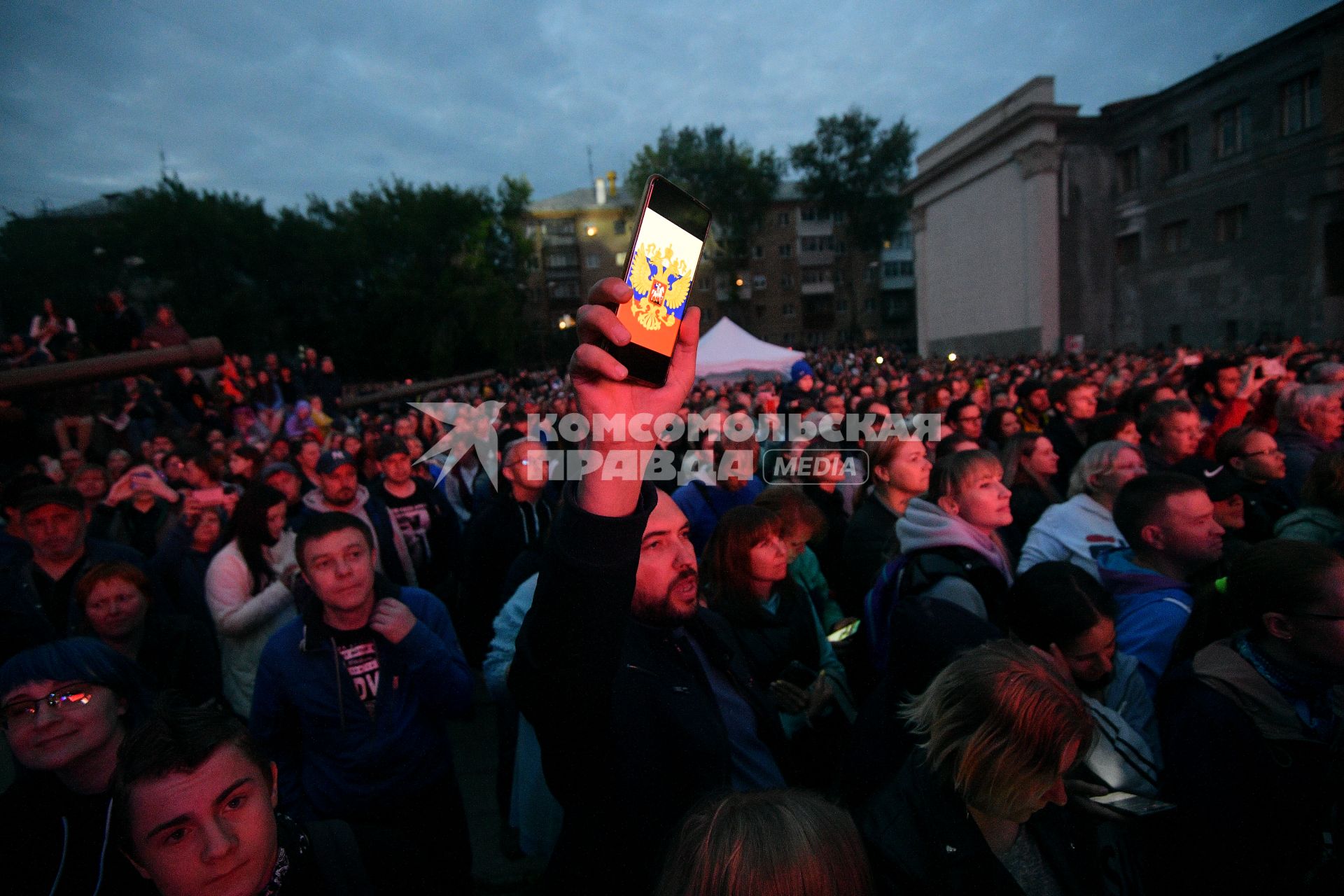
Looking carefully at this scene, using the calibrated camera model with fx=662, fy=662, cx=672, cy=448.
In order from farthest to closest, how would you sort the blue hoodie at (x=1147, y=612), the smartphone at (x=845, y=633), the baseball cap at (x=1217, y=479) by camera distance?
the baseball cap at (x=1217, y=479), the smartphone at (x=845, y=633), the blue hoodie at (x=1147, y=612)

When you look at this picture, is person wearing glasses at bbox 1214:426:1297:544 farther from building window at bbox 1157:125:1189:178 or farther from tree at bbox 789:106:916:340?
tree at bbox 789:106:916:340

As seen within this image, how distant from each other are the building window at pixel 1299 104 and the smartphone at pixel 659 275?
3421 cm

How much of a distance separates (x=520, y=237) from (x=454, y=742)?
4338 centimetres

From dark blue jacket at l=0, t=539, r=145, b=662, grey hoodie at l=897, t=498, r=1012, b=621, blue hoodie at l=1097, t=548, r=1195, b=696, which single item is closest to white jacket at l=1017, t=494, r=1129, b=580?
blue hoodie at l=1097, t=548, r=1195, b=696

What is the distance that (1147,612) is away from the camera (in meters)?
2.48

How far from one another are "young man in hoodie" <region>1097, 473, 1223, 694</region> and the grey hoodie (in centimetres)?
43

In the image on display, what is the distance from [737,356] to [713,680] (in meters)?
15.8

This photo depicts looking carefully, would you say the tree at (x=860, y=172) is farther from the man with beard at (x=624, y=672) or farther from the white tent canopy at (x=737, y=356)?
the man with beard at (x=624, y=672)

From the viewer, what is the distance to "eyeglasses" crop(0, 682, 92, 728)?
1864mm

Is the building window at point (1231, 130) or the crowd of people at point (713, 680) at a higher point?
the building window at point (1231, 130)

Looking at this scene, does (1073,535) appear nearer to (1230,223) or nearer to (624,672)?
(624,672)

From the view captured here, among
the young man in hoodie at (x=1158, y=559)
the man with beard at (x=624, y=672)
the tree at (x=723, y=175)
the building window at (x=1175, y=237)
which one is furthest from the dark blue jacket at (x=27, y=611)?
the tree at (x=723, y=175)

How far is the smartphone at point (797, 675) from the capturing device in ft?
8.70

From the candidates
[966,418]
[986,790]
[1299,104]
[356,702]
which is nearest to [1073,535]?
[986,790]
